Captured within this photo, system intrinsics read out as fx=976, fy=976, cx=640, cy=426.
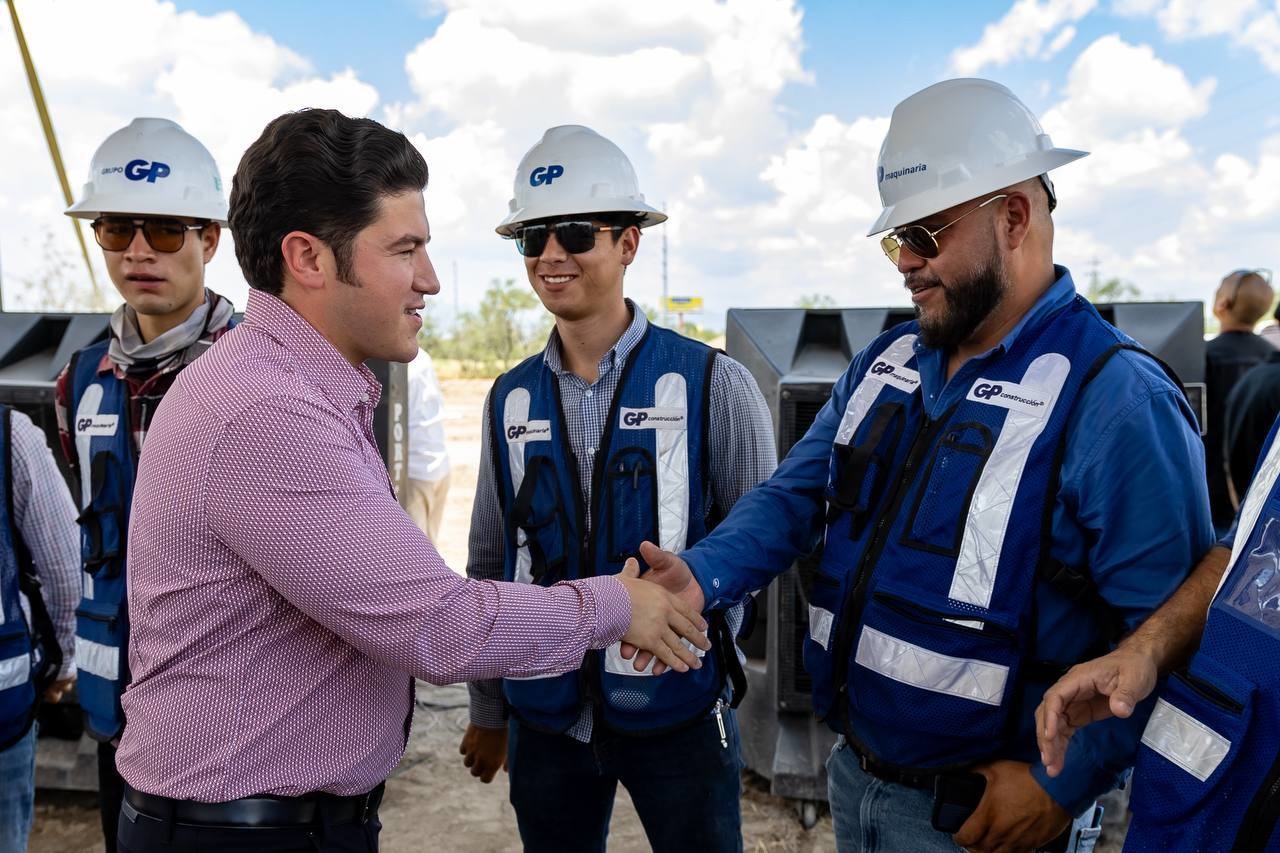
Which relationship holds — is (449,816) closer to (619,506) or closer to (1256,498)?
(619,506)

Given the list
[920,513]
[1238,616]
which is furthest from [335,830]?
[1238,616]

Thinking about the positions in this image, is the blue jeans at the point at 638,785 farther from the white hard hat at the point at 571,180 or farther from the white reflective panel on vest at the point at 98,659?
the white hard hat at the point at 571,180

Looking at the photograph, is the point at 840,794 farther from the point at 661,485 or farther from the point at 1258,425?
the point at 1258,425

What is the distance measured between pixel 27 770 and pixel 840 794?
215 cm

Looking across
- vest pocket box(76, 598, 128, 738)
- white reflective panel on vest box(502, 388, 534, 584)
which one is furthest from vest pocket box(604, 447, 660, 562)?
vest pocket box(76, 598, 128, 738)

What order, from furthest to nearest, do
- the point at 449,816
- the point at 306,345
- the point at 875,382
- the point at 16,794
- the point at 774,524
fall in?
the point at 449,816 → the point at 16,794 → the point at 774,524 → the point at 875,382 → the point at 306,345

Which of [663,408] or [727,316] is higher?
[727,316]

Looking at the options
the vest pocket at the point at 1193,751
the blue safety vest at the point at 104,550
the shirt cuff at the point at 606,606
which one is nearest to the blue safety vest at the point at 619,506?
the shirt cuff at the point at 606,606

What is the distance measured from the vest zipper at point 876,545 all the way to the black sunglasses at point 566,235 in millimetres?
1186

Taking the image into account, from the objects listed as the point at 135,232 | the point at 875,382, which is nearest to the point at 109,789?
the point at 135,232

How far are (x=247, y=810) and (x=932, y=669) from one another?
4.34ft

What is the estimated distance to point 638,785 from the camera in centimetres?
264

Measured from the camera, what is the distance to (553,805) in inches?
106

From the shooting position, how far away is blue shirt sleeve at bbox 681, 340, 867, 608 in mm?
2396
